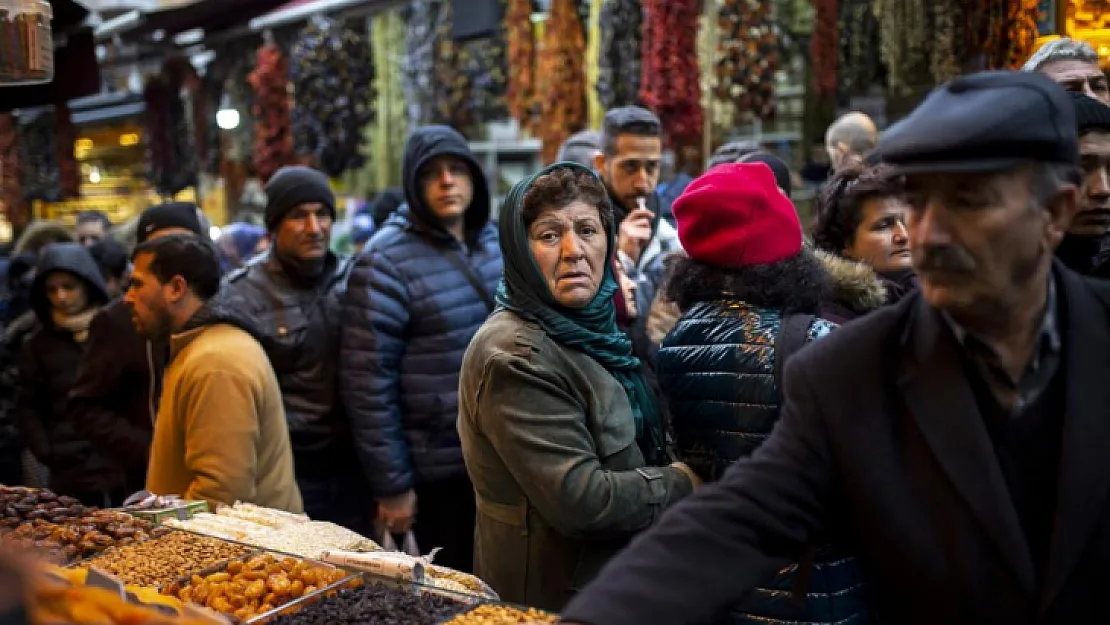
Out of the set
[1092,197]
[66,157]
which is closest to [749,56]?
[1092,197]

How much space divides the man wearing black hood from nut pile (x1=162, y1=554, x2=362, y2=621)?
127cm

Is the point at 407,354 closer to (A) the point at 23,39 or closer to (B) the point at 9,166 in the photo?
(A) the point at 23,39

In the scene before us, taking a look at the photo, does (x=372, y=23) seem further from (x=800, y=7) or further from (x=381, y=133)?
(x=800, y=7)

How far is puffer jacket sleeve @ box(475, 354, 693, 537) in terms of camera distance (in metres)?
2.32

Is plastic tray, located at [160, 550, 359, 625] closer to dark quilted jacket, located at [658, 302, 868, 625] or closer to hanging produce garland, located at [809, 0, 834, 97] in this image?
dark quilted jacket, located at [658, 302, 868, 625]

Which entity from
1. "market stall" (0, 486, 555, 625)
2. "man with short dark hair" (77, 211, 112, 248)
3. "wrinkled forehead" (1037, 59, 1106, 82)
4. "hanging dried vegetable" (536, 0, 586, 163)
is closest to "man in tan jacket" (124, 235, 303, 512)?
"market stall" (0, 486, 555, 625)

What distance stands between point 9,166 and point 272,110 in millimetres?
3623

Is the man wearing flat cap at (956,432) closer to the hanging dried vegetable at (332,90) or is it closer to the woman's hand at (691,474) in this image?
the woman's hand at (691,474)

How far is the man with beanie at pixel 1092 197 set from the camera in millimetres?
2541

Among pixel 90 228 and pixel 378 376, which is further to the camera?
pixel 90 228

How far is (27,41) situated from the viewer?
2.55m

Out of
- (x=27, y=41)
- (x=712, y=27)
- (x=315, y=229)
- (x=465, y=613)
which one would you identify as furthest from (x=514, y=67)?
(x=465, y=613)

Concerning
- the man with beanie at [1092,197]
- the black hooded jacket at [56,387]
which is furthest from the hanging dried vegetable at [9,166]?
the man with beanie at [1092,197]

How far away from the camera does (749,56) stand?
5.34 metres
